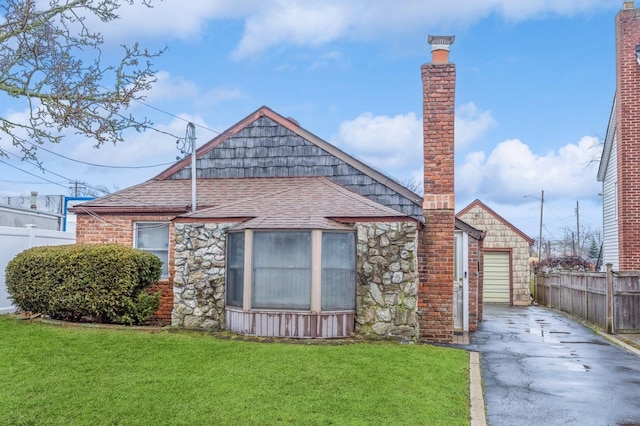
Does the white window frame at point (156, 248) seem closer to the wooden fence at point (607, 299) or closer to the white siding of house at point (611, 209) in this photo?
the wooden fence at point (607, 299)

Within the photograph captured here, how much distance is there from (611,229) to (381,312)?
1215 cm

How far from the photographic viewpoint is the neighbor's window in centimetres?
1457

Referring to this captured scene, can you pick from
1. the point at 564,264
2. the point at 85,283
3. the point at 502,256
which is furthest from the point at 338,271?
the point at 564,264

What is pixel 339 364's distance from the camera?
8.91m

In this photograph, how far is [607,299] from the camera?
14953mm

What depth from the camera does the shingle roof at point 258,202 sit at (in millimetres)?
11984

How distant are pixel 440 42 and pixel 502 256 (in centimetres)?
1576

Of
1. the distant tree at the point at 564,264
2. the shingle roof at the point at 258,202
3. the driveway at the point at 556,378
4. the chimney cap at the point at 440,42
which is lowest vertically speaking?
the driveway at the point at 556,378

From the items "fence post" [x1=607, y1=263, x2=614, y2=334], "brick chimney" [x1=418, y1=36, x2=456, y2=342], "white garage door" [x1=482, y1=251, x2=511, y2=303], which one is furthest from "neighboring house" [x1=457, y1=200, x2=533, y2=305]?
"brick chimney" [x1=418, y1=36, x2=456, y2=342]

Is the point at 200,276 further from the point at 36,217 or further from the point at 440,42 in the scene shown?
the point at 36,217

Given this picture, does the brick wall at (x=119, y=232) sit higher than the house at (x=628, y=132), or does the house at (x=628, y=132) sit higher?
the house at (x=628, y=132)

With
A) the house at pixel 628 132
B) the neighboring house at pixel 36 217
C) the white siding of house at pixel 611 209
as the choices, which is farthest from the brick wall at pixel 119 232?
the white siding of house at pixel 611 209

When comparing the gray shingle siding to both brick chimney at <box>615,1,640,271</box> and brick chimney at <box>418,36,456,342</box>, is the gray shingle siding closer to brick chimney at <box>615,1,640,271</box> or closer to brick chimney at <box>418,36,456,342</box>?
brick chimney at <box>418,36,456,342</box>

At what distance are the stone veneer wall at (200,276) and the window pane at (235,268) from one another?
0.14 meters
